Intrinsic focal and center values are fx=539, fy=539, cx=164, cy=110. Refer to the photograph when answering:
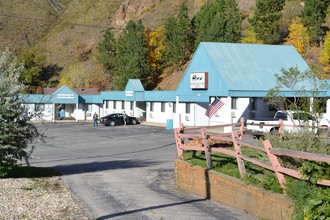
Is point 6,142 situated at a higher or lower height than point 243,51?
lower

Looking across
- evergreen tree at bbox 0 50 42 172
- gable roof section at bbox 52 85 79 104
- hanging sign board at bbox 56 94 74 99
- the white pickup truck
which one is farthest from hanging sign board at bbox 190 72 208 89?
evergreen tree at bbox 0 50 42 172

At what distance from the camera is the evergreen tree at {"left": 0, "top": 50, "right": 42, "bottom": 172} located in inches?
607

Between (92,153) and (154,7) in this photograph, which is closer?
(92,153)

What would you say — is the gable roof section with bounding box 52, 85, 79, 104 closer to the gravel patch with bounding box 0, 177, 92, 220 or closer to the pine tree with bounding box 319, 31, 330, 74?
the pine tree with bounding box 319, 31, 330, 74

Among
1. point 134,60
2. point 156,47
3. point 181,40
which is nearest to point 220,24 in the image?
point 181,40

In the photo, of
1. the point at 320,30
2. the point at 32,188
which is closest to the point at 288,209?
the point at 32,188

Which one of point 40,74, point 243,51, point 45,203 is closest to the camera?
point 45,203

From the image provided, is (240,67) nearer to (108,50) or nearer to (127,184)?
(127,184)

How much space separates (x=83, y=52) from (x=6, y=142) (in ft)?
347

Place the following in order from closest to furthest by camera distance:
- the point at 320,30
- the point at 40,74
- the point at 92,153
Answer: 1. the point at 92,153
2. the point at 320,30
3. the point at 40,74

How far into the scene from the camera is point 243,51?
46688 mm

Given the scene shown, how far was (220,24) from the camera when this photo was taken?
66.2 metres

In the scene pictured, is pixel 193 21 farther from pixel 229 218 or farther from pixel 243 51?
pixel 229 218

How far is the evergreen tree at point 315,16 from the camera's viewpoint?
61344 millimetres
